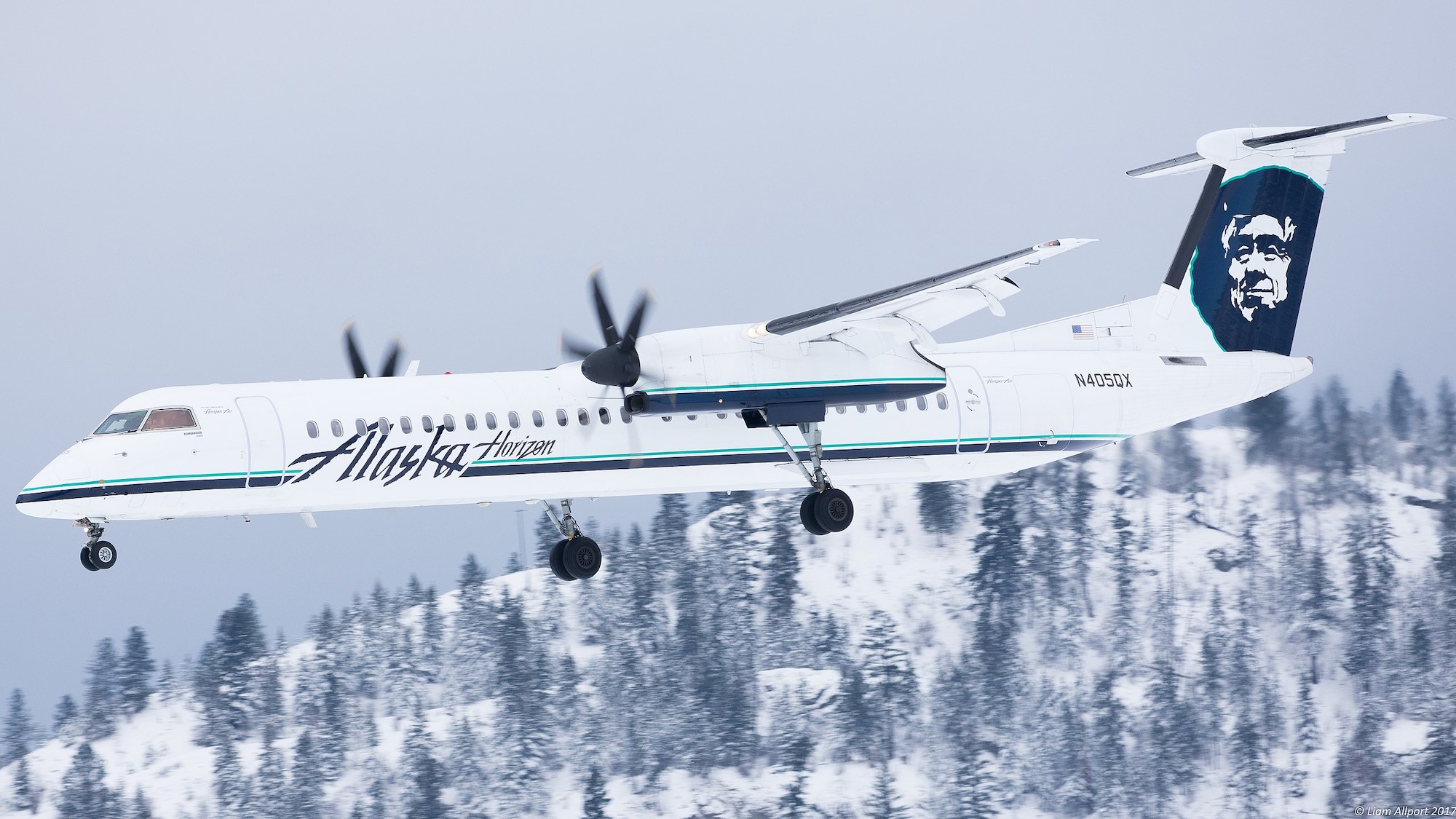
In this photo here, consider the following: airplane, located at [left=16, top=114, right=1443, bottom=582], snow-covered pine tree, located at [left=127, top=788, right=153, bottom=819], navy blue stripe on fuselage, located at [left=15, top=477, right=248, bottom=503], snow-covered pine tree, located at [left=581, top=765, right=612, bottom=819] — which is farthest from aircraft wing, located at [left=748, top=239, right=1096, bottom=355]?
snow-covered pine tree, located at [left=127, top=788, right=153, bottom=819]

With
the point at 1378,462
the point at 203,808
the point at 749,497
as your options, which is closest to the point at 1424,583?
the point at 1378,462

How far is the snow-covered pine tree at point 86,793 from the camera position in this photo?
3622 inches

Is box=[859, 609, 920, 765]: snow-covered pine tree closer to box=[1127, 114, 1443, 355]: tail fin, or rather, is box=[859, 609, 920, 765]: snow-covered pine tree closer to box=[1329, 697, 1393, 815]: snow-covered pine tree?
box=[1329, 697, 1393, 815]: snow-covered pine tree

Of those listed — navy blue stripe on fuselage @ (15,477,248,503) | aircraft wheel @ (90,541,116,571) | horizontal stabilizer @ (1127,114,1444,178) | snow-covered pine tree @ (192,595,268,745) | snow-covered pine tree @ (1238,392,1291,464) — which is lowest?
snow-covered pine tree @ (192,595,268,745)

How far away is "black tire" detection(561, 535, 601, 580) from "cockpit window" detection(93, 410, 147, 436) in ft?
21.3

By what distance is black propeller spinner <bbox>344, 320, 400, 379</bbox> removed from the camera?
2508 centimetres

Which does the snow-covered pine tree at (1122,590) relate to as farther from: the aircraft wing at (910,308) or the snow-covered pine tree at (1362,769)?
the aircraft wing at (910,308)

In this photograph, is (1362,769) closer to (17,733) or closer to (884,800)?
(884,800)

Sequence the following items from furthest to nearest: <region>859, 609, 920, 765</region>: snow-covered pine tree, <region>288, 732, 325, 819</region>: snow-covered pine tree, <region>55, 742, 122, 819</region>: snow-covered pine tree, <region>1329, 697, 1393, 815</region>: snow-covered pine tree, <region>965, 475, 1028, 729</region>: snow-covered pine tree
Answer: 1. <region>965, 475, 1028, 729</region>: snow-covered pine tree
2. <region>859, 609, 920, 765</region>: snow-covered pine tree
3. <region>55, 742, 122, 819</region>: snow-covered pine tree
4. <region>288, 732, 325, 819</region>: snow-covered pine tree
5. <region>1329, 697, 1393, 815</region>: snow-covered pine tree

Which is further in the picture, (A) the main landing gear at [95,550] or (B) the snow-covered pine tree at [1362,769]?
(B) the snow-covered pine tree at [1362,769]

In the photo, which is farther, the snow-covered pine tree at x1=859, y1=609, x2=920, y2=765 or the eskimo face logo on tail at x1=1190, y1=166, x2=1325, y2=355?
the snow-covered pine tree at x1=859, y1=609, x2=920, y2=765

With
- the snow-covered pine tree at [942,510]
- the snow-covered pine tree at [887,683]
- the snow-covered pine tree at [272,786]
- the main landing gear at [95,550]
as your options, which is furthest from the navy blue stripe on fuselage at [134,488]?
the snow-covered pine tree at [942,510]

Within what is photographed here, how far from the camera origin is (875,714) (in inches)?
3669

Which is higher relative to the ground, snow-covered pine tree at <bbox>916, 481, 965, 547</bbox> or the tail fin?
the tail fin
